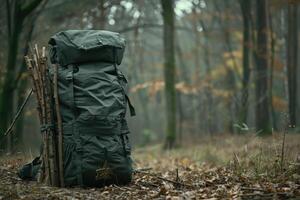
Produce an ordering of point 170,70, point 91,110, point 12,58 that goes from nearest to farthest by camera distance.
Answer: point 91,110 → point 12,58 → point 170,70

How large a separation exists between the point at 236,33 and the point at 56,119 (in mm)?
17821

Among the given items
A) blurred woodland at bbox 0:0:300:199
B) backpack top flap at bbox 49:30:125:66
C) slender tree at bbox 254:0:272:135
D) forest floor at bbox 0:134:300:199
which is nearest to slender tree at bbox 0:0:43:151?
blurred woodland at bbox 0:0:300:199

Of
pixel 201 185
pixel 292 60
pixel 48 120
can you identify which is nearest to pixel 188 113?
pixel 292 60

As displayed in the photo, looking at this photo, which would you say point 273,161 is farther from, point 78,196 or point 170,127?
point 170,127

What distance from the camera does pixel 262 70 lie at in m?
14.8

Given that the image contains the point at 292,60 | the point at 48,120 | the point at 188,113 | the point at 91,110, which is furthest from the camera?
the point at 188,113

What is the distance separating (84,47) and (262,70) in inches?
413

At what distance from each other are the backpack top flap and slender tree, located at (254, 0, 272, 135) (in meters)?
9.49

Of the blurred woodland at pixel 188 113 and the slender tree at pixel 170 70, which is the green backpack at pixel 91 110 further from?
the slender tree at pixel 170 70

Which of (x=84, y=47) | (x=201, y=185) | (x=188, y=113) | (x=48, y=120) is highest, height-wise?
(x=84, y=47)

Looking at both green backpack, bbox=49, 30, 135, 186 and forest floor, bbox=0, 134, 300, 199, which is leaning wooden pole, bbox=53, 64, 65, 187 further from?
forest floor, bbox=0, 134, 300, 199

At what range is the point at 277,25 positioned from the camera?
70.4 ft

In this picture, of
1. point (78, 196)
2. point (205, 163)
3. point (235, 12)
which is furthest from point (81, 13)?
point (235, 12)

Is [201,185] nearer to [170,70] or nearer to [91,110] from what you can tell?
[91,110]
